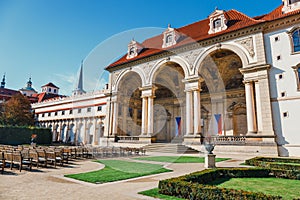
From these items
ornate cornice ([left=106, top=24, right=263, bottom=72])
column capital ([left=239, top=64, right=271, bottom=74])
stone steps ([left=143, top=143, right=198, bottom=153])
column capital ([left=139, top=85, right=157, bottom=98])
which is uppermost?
ornate cornice ([left=106, top=24, right=263, bottom=72])

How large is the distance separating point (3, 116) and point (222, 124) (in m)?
43.5

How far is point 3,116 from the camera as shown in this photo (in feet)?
137

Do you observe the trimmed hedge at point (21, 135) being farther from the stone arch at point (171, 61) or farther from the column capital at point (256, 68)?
the column capital at point (256, 68)

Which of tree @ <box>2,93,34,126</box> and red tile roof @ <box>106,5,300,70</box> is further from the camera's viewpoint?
tree @ <box>2,93,34,126</box>

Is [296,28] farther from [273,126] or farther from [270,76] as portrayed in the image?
[273,126]

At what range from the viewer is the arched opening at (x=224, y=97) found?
25.3 meters

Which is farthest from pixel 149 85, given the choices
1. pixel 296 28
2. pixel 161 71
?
pixel 296 28

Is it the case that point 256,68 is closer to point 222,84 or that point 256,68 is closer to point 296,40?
point 296,40

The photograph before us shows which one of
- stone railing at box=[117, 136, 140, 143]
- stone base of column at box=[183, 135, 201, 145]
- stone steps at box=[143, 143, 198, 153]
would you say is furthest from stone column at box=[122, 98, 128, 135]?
stone base of column at box=[183, 135, 201, 145]

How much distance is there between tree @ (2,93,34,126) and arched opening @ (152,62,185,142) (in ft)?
100

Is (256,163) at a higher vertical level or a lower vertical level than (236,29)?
lower

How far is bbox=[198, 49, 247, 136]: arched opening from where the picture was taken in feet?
83.0

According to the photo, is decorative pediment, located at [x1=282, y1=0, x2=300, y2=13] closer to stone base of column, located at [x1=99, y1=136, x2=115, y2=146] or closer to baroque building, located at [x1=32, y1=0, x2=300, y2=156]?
baroque building, located at [x1=32, y1=0, x2=300, y2=156]

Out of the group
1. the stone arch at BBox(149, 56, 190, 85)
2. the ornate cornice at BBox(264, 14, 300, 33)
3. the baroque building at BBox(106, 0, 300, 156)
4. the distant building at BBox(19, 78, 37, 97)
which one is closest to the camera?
the baroque building at BBox(106, 0, 300, 156)
